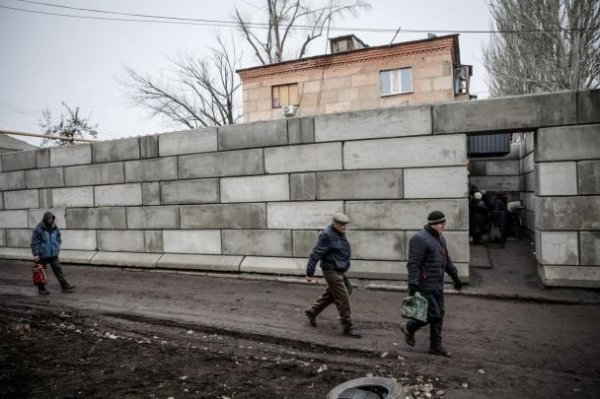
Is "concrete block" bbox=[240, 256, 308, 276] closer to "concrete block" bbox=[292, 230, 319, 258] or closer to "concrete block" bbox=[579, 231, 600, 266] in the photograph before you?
"concrete block" bbox=[292, 230, 319, 258]

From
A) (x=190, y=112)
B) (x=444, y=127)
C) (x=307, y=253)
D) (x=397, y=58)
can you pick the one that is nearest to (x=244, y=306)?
(x=307, y=253)

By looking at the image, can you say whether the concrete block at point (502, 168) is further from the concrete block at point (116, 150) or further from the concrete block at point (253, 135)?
the concrete block at point (116, 150)

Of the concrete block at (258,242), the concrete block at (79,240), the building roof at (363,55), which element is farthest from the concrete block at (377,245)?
the building roof at (363,55)

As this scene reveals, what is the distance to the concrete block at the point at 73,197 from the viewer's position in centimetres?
1101

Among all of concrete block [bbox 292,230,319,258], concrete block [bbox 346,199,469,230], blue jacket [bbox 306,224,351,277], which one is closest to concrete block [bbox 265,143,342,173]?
concrete block [bbox 346,199,469,230]

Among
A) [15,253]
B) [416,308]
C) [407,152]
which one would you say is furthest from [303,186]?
[15,253]

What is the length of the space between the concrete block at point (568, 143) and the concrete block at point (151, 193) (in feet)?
28.3

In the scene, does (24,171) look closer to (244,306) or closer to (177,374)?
(244,306)

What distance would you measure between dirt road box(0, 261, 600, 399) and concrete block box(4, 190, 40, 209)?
462 cm

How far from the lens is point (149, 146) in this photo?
1016 centimetres

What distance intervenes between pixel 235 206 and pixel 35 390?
18.5 feet

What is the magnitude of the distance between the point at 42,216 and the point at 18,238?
1.40 metres

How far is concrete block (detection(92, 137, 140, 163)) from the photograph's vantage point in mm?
10328

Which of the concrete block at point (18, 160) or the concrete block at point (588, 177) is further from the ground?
the concrete block at point (18, 160)
